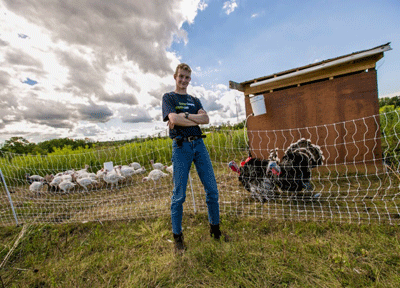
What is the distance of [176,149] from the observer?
213 centimetres

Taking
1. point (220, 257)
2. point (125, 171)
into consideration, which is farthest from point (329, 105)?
point (125, 171)

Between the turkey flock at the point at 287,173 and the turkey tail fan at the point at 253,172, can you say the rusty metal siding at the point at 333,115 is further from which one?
the turkey tail fan at the point at 253,172

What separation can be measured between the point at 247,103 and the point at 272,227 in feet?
13.5

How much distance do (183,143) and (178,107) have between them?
0.44 metres

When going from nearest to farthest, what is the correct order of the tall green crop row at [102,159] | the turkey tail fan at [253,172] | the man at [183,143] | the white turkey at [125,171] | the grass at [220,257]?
the grass at [220,257] → the man at [183,143] → the turkey tail fan at [253,172] → the white turkey at [125,171] → the tall green crop row at [102,159]

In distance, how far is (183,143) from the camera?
2123 mm

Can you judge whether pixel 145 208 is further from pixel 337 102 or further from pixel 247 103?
pixel 337 102

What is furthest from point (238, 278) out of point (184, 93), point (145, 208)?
point (145, 208)

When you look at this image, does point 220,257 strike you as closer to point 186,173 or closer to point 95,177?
point 186,173

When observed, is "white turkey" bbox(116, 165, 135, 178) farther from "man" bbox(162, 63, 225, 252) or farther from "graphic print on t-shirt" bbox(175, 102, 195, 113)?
"graphic print on t-shirt" bbox(175, 102, 195, 113)

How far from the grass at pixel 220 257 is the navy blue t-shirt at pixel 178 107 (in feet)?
4.70

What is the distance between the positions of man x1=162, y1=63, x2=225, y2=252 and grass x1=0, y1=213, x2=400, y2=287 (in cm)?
43

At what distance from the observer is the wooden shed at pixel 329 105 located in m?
4.33

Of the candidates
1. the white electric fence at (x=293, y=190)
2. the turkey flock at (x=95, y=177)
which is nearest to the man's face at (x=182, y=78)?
the white electric fence at (x=293, y=190)
